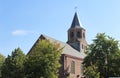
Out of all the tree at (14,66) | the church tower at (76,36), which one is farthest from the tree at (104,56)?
the church tower at (76,36)

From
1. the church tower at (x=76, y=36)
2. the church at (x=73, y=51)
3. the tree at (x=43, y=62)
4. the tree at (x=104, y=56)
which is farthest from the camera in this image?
the church tower at (x=76, y=36)

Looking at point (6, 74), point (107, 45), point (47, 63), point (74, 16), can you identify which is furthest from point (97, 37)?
point (74, 16)

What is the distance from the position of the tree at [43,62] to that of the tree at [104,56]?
29.1ft

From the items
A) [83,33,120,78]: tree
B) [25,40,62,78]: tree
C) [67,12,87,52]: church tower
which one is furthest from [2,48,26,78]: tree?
[67,12,87,52]: church tower

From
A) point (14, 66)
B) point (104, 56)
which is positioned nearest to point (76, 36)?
point (104, 56)

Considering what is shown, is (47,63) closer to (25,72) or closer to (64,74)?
(25,72)

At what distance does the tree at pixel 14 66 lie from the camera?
5159cm

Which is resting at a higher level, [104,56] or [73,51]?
[73,51]

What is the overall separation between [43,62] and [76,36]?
33408 mm

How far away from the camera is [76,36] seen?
274 feet

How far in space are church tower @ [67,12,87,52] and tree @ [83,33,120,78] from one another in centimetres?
1969

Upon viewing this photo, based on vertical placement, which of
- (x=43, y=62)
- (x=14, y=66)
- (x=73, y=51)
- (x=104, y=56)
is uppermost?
(x=73, y=51)

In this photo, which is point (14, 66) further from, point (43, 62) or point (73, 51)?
point (73, 51)

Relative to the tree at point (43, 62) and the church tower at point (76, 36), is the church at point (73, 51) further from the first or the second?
the tree at point (43, 62)
